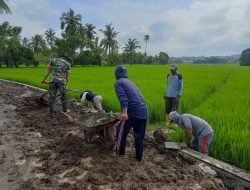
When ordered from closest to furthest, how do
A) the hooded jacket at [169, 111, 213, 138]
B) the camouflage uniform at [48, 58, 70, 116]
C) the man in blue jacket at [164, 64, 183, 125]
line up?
the hooded jacket at [169, 111, 213, 138] → the man in blue jacket at [164, 64, 183, 125] → the camouflage uniform at [48, 58, 70, 116]

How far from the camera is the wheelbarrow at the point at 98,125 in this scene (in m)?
4.14

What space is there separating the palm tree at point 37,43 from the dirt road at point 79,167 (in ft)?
159

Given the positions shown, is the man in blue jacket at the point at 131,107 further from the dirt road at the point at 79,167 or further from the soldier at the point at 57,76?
the soldier at the point at 57,76

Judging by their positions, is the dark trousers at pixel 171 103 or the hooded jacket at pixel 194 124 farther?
the dark trousers at pixel 171 103

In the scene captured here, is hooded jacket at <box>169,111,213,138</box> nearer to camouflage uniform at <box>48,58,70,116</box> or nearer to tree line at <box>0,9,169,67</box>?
camouflage uniform at <box>48,58,70,116</box>

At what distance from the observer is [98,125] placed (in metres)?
4.09

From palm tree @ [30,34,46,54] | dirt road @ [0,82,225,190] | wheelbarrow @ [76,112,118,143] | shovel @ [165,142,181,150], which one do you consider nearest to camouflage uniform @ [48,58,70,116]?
dirt road @ [0,82,225,190]

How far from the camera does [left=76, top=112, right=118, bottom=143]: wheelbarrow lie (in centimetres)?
414

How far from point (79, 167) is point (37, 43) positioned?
170 ft

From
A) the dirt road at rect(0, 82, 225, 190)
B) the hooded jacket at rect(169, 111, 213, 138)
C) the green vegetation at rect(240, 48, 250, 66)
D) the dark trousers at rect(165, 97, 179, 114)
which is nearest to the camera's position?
the dirt road at rect(0, 82, 225, 190)

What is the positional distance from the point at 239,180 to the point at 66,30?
1815 inches

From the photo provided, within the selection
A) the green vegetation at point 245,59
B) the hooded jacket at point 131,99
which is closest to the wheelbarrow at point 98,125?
the hooded jacket at point 131,99

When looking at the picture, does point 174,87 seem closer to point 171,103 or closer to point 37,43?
point 171,103

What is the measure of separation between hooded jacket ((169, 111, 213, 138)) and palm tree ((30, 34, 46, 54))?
164 feet
